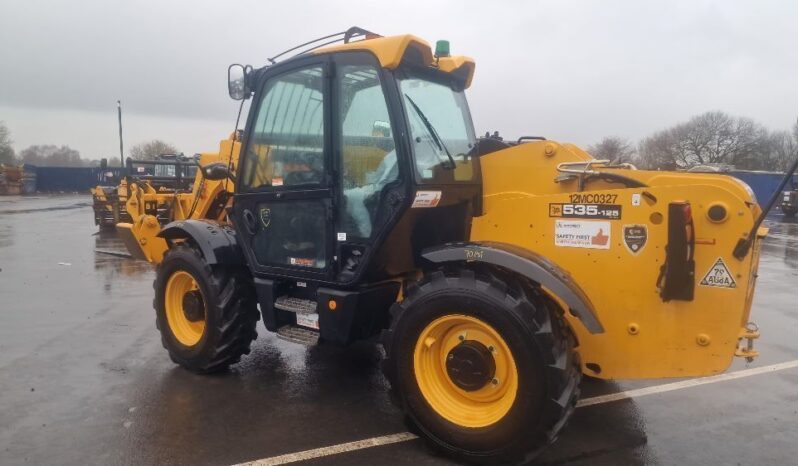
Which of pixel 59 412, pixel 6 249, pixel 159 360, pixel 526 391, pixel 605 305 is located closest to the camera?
pixel 526 391

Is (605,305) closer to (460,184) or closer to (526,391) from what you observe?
(526,391)

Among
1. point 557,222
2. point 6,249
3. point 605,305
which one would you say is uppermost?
point 557,222

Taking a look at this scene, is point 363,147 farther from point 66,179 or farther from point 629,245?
point 66,179

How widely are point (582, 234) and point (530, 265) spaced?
45 centimetres

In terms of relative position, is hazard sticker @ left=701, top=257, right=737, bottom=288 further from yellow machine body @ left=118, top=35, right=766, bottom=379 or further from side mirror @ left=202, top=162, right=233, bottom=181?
side mirror @ left=202, top=162, right=233, bottom=181

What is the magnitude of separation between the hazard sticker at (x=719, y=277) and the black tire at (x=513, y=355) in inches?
32.8

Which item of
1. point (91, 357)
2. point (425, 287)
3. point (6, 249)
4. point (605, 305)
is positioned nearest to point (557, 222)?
point (605, 305)

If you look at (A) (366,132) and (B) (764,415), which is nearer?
(A) (366,132)

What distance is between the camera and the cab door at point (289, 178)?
4.16 metres

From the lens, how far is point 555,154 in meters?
3.94

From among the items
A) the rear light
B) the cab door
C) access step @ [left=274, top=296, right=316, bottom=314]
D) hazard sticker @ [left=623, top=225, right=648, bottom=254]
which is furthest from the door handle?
the rear light

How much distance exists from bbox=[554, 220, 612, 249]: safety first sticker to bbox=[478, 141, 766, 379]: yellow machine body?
13mm

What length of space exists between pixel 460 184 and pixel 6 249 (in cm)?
1274

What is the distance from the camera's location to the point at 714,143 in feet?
168
